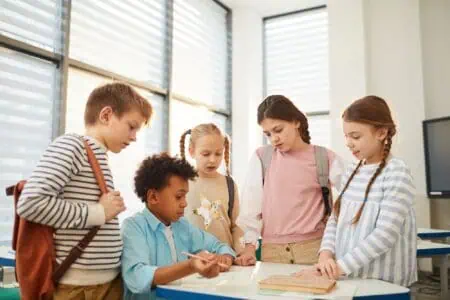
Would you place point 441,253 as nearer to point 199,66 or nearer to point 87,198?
point 87,198

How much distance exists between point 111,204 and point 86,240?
123mm

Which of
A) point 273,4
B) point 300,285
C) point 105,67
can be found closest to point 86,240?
point 300,285

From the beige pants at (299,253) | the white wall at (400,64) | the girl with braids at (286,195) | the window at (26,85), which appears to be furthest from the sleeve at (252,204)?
the white wall at (400,64)

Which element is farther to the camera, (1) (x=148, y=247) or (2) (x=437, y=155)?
(2) (x=437, y=155)

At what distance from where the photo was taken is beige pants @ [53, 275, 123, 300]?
4.15 feet

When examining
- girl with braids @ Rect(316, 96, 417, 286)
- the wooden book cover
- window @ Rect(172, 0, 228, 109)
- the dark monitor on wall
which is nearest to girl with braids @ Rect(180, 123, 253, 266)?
girl with braids @ Rect(316, 96, 417, 286)

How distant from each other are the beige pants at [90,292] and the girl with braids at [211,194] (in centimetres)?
79

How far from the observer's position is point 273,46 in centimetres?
574

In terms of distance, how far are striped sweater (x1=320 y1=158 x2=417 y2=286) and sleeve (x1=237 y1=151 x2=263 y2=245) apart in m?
0.49

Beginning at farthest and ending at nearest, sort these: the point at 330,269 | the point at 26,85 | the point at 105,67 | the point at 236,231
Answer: the point at 105,67 < the point at 26,85 < the point at 236,231 < the point at 330,269

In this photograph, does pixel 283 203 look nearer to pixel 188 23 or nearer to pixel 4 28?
pixel 4 28

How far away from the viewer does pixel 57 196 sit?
1256 mm

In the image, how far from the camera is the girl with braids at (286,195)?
187 cm

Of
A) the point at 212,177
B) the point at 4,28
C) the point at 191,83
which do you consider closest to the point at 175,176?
the point at 212,177
